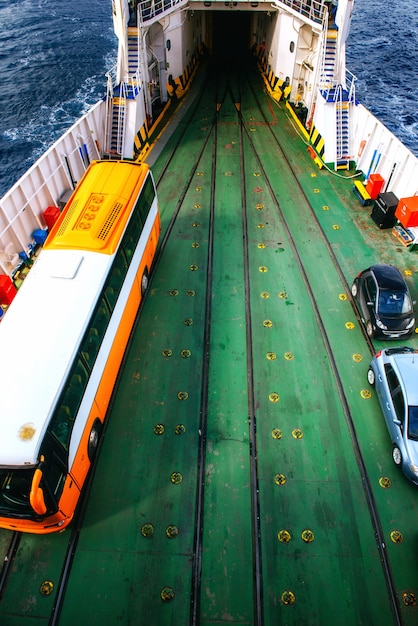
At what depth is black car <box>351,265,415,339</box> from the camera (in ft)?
30.8

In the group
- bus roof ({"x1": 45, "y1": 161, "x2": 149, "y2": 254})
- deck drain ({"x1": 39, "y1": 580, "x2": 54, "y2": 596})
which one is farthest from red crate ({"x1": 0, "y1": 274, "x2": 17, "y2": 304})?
deck drain ({"x1": 39, "y1": 580, "x2": 54, "y2": 596})

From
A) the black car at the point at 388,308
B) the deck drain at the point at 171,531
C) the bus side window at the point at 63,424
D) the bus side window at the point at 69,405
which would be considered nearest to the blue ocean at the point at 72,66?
the bus side window at the point at 69,405

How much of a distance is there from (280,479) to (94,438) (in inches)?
147

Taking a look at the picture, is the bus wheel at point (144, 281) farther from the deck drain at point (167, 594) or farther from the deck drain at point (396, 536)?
the deck drain at point (396, 536)

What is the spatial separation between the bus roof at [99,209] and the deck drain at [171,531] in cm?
547

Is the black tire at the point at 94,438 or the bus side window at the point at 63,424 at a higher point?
the bus side window at the point at 63,424

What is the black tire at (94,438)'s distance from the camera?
707 centimetres

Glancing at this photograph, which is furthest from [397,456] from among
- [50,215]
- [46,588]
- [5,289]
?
[50,215]

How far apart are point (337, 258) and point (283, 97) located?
13158mm

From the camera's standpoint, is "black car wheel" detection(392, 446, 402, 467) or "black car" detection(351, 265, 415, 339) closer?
"black car wheel" detection(392, 446, 402, 467)

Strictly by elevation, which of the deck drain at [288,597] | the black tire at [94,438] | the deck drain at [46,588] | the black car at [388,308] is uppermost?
the black car at [388,308]

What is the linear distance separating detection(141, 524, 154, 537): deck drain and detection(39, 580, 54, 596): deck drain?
5.27 feet

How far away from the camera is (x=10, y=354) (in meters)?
5.98

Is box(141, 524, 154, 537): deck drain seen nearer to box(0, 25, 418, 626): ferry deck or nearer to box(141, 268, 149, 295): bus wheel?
box(0, 25, 418, 626): ferry deck
